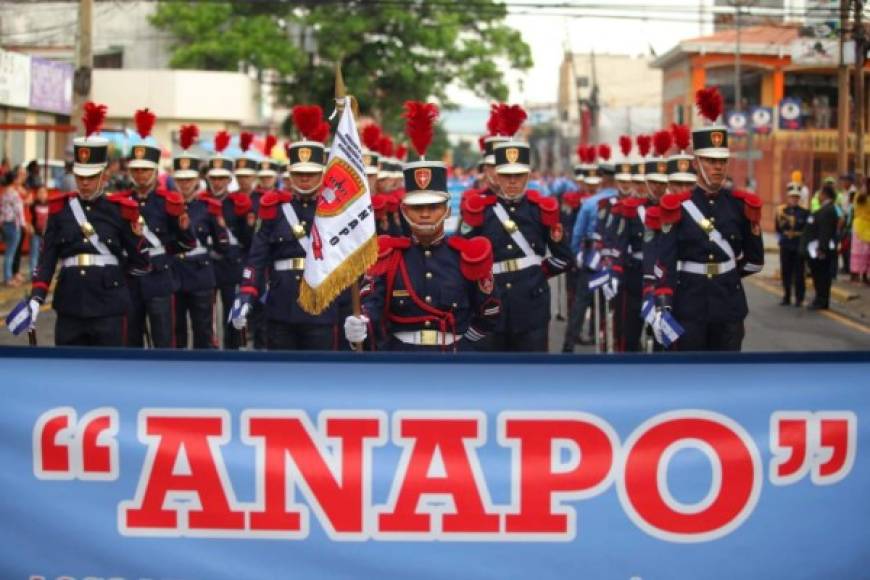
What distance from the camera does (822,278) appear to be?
23.9 metres

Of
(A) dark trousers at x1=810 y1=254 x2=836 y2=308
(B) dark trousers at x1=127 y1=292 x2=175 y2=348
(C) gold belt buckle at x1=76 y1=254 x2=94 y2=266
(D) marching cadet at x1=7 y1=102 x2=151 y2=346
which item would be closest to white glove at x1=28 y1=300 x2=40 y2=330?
(D) marching cadet at x1=7 y1=102 x2=151 y2=346

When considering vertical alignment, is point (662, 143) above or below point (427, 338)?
above

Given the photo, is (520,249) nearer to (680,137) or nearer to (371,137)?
(680,137)

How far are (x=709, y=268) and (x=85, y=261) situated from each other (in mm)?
3991

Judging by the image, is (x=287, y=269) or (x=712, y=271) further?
(x=287, y=269)

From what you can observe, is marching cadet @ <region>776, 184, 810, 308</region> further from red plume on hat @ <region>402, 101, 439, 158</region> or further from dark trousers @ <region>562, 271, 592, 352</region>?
red plume on hat @ <region>402, 101, 439, 158</region>

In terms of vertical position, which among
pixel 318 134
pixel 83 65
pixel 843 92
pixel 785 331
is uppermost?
pixel 843 92

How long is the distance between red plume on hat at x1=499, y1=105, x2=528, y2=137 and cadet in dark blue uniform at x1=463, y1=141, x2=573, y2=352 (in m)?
0.52

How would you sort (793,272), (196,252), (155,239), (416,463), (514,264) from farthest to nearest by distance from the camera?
(793,272), (196,252), (155,239), (514,264), (416,463)

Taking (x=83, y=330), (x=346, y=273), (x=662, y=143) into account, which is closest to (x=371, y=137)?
(x=662, y=143)

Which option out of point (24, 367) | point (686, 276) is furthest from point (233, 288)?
point (24, 367)

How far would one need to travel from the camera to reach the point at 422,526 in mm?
5648

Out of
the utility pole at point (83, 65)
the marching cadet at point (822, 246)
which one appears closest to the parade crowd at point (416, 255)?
the marching cadet at point (822, 246)

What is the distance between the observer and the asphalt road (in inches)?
698
